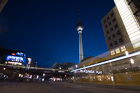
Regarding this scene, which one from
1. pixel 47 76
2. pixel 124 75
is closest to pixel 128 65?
pixel 124 75

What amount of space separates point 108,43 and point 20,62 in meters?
85.4

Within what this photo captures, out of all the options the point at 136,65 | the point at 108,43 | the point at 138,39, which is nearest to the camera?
the point at 138,39

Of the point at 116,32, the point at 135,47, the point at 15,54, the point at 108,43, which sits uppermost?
the point at 15,54

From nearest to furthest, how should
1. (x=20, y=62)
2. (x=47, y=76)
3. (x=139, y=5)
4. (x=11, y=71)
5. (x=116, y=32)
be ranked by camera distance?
(x=139, y=5)
(x=116, y=32)
(x=11, y=71)
(x=20, y=62)
(x=47, y=76)

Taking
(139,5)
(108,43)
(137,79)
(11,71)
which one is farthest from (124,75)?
(11,71)

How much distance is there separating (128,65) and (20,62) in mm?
91878

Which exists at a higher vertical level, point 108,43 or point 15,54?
point 15,54

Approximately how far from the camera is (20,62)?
8688cm

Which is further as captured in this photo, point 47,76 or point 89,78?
point 47,76

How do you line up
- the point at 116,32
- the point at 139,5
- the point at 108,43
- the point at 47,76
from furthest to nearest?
the point at 47,76 < the point at 108,43 < the point at 116,32 < the point at 139,5

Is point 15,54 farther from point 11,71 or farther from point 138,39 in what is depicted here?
point 138,39

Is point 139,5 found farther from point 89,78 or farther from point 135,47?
point 89,78

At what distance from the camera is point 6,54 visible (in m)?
80.7

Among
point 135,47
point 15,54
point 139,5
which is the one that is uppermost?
point 15,54
